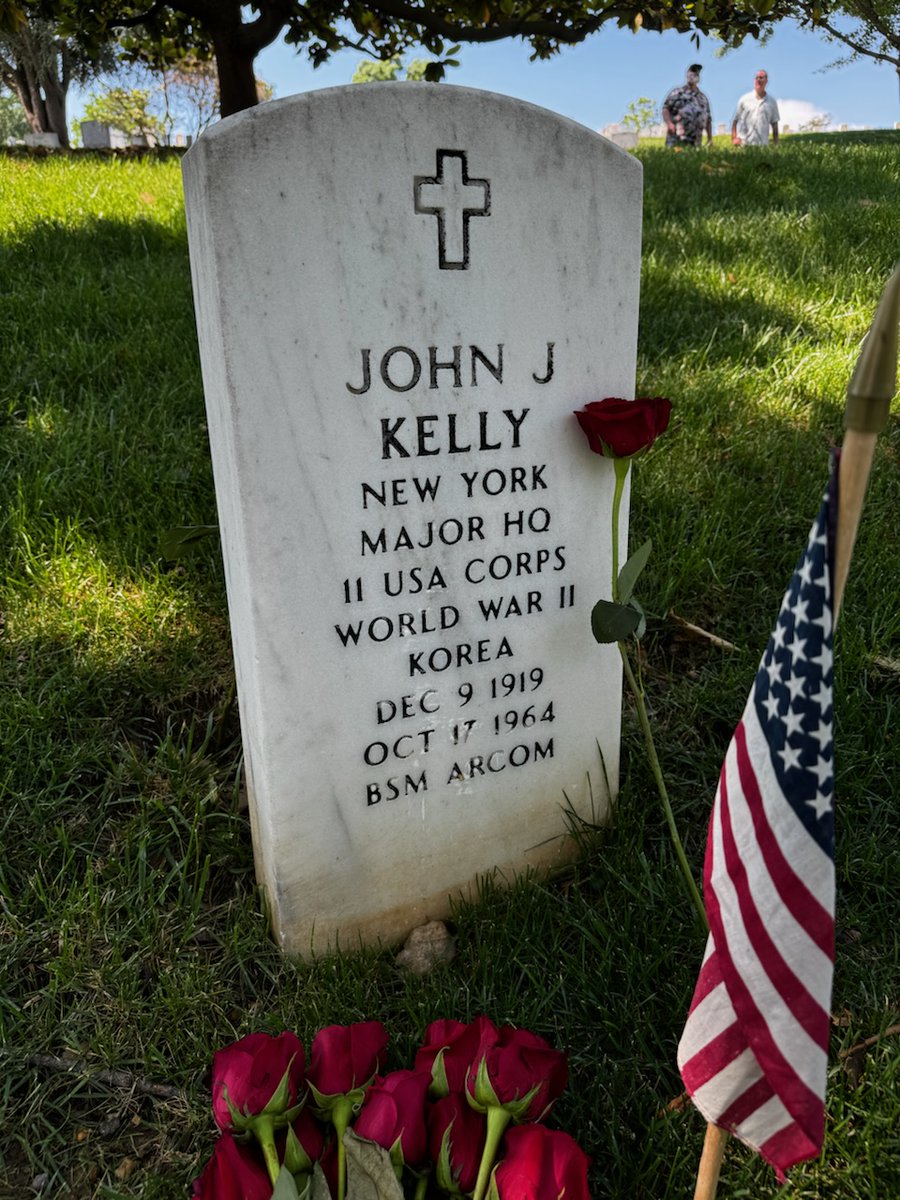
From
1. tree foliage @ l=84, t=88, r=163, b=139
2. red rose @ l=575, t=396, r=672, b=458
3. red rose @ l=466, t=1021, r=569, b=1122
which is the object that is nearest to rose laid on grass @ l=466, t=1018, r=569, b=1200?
red rose @ l=466, t=1021, r=569, b=1122

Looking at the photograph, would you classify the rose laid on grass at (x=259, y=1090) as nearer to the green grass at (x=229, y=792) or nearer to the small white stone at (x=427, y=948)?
the green grass at (x=229, y=792)

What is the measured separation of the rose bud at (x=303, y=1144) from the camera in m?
1.33

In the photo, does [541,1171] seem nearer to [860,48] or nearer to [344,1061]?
[344,1061]

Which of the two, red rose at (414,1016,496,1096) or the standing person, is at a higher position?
the standing person

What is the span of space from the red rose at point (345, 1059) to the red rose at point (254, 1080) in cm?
4

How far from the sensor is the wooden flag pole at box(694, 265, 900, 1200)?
97cm

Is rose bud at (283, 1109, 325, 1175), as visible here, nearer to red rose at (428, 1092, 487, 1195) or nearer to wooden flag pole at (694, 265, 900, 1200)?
red rose at (428, 1092, 487, 1195)

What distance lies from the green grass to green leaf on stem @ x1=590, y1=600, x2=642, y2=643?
534 mm

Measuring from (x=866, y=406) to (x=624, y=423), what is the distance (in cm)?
76

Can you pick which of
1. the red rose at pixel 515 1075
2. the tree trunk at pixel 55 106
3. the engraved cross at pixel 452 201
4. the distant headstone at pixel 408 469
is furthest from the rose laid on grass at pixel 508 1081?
the tree trunk at pixel 55 106

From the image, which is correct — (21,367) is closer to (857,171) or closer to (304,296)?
(304,296)

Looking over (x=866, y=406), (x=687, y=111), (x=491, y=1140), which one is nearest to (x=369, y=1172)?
(x=491, y=1140)

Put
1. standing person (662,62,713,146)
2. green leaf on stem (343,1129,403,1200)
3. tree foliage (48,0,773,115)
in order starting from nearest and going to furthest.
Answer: green leaf on stem (343,1129,403,1200) → tree foliage (48,0,773,115) → standing person (662,62,713,146)

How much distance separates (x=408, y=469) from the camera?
67.8 inches
